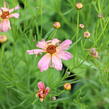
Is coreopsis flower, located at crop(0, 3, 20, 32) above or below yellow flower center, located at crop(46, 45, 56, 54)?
above

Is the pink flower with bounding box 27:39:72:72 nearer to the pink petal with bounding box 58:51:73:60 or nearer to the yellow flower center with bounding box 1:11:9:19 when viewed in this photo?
the pink petal with bounding box 58:51:73:60

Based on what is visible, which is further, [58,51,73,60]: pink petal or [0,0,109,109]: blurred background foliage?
[0,0,109,109]: blurred background foliage

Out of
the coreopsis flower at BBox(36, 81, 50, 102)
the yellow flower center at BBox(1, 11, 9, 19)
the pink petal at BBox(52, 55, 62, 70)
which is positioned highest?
the yellow flower center at BBox(1, 11, 9, 19)

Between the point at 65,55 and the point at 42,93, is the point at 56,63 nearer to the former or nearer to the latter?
the point at 65,55

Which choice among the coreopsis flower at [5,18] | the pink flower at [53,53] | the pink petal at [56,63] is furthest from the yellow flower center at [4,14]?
the pink petal at [56,63]

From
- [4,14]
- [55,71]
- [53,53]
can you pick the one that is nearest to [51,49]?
[53,53]

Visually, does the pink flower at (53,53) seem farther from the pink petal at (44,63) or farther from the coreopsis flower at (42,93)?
the coreopsis flower at (42,93)

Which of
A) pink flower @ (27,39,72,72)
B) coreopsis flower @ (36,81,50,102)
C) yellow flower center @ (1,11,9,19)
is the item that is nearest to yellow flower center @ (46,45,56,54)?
pink flower @ (27,39,72,72)

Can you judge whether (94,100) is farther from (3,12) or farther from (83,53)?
(3,12)
